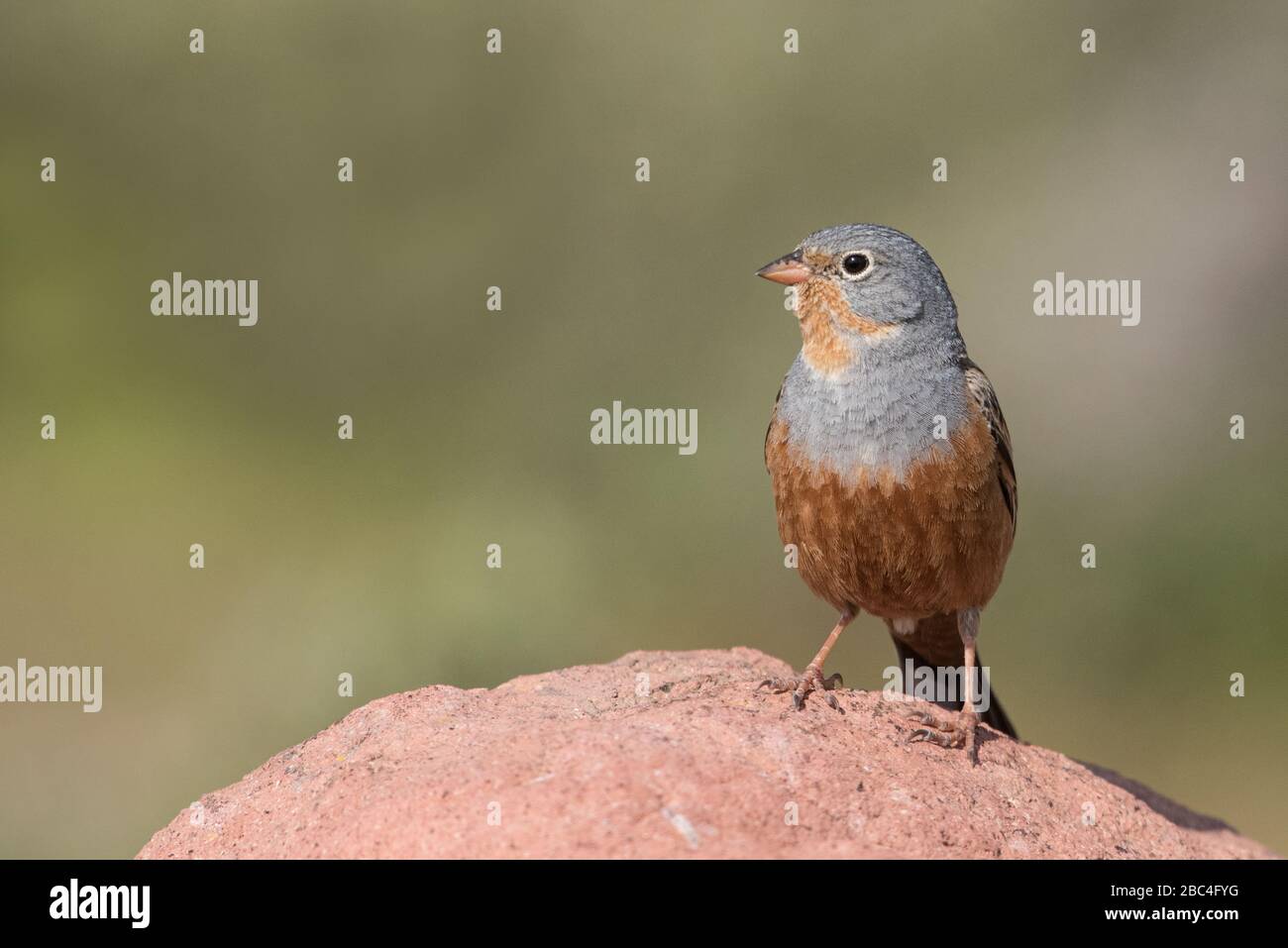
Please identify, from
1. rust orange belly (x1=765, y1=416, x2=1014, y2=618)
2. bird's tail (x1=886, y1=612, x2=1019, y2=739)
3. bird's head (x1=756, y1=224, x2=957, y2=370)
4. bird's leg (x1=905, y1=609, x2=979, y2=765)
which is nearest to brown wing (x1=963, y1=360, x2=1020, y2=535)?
rust orange belly (x1=765, y1=416, x2=1014, y2=618)

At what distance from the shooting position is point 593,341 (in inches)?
524

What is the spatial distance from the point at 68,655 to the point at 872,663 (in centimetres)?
671

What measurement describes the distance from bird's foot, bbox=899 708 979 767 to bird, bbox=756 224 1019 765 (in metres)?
0.02

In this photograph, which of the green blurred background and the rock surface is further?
the green blurred background

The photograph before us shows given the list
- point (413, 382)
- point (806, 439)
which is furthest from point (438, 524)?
point (806, 439)

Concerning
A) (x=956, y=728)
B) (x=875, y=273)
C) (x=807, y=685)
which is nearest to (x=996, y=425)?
(x=875, y=273)

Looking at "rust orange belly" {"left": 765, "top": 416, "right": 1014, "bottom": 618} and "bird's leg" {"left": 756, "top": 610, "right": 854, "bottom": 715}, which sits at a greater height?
"rust orange belly" {"left": 765, "top": 416, "right": 1014, "bottom": 618}

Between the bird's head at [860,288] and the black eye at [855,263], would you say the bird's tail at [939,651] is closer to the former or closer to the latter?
the bird's head at [860,288]

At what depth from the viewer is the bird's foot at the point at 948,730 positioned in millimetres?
5746

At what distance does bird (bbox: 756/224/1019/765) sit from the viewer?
6.16 metres

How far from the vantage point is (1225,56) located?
13727 mm

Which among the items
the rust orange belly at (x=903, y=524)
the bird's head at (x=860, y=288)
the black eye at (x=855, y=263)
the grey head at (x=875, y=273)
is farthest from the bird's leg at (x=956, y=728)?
the black eye at (x=855, y=263)

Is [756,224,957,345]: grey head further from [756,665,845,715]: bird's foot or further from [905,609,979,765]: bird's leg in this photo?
[905,609,979,765]: bird's leg

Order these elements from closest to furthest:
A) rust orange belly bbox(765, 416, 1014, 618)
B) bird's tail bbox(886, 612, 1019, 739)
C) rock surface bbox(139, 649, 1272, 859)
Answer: rock surface bbox(139, 649, 1272, 859) → rust orange belly bbox(765, 416, 1014, 618) → bird's tail bbox(886, 612, 1019, 739)
